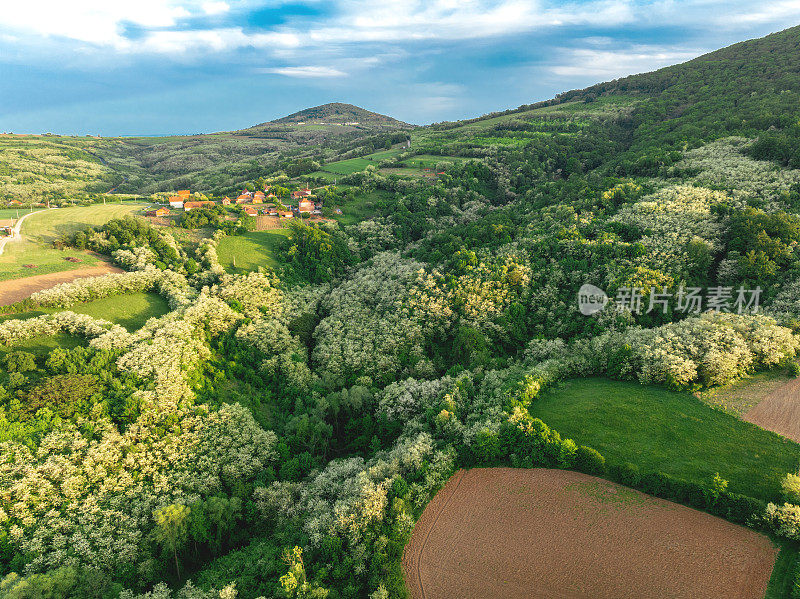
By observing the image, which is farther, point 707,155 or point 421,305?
point 707,155

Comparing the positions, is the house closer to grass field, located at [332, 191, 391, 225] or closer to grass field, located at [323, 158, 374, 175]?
grass field, located at [332, 191, 391, 225]

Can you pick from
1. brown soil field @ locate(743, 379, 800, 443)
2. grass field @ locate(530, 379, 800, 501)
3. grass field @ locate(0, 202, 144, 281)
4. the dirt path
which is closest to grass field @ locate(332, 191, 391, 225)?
grass field @ locate(0, 202, 144, 281)

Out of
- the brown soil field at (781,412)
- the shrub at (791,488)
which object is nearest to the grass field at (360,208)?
the brown soil field at (781,412)

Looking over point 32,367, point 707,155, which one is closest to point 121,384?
point 32,367

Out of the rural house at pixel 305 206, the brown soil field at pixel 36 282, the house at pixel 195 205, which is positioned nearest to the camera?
the brown soil field at pixel 36 282

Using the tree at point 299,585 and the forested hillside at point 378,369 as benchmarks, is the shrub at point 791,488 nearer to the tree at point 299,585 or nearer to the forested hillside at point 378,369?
the forested hillside at point 378,369

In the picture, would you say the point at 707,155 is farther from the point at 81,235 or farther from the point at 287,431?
the point at 81,235
